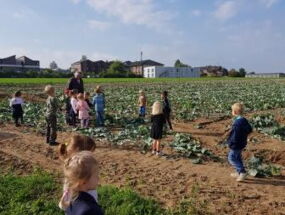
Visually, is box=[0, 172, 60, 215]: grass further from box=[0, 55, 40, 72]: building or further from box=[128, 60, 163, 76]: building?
A: box=[128, 60, 163, 76]: building

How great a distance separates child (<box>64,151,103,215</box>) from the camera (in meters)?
3.47

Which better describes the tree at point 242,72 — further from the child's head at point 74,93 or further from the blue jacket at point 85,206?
the blue jacket at point 85,206

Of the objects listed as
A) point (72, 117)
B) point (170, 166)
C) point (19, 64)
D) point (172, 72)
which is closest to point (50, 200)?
point (170, 166)

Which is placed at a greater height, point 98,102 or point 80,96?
point 80,96

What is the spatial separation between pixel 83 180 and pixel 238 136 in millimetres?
5532

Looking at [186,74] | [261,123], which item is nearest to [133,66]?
[186,74]

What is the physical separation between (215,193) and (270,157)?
4039mm

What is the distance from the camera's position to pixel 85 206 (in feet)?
11.6

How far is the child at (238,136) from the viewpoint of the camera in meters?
8.42

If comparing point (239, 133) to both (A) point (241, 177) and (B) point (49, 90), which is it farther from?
(B) point (49, 90)

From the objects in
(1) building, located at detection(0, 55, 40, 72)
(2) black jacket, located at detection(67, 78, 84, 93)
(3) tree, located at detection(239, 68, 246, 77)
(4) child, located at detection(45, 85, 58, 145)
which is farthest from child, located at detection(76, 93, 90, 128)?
(1) building, located at detection(0, 55, 40, 72)

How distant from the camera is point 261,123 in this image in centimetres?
1509

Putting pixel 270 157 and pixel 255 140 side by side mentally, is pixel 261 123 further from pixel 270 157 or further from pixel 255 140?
pixel 270 157

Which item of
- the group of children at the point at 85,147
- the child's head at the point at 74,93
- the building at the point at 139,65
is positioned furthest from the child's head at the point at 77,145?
the building at the point at 139,65
